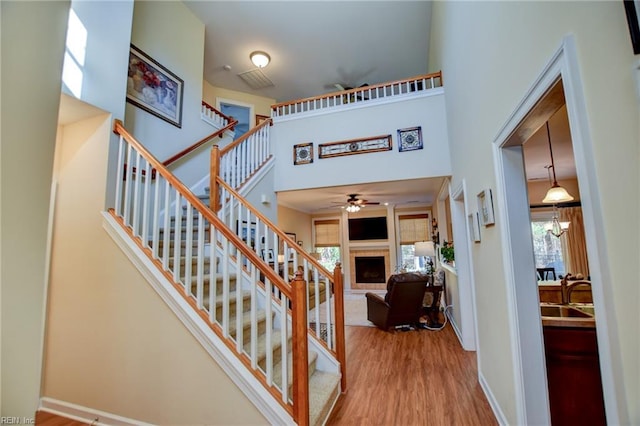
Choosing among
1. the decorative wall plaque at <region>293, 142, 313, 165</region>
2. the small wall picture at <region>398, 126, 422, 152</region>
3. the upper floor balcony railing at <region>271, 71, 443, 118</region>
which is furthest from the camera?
the decorative wall plaque at <region>293, 142, 313, 165</region>

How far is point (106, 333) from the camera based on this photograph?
2275mm

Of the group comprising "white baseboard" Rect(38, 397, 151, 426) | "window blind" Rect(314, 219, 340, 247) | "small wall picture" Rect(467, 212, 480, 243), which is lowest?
"white baseboard" Rect(38, 397, 151, 426)

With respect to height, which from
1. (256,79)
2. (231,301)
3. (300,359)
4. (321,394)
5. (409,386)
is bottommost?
(409,386)

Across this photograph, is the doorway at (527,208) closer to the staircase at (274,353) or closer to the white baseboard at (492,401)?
the white baseboard at (492,401)

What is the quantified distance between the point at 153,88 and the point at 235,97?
3512mm

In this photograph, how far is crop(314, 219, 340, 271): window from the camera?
902 cm

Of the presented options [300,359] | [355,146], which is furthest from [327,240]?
[300,359]

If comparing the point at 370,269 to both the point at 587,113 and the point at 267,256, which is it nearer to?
the point at 267,256

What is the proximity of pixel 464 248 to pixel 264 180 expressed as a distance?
A: 3.20 m

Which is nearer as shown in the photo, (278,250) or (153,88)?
(278,250)

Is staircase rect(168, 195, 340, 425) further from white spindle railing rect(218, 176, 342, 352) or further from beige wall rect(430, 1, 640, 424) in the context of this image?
beige wall rect(430, 1, 640, 424)

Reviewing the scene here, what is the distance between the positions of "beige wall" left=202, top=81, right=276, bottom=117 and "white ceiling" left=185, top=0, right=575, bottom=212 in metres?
0.12

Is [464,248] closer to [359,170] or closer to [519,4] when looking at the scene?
[359,170]

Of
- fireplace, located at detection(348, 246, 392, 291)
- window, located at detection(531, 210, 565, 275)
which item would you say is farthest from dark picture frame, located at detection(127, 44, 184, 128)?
window, located at detection(531, 210, 565, 275)
